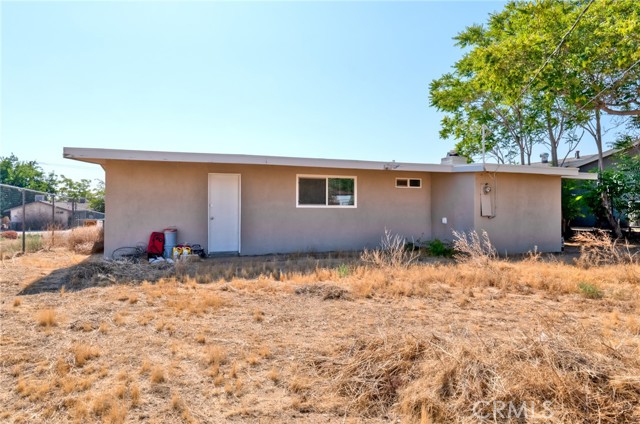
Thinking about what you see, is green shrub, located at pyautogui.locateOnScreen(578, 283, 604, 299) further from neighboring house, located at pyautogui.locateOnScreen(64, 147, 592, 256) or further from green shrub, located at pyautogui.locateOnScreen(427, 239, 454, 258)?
neighboring house, located at pyautogui.locateOnScreen(64, 147, 592, 256)

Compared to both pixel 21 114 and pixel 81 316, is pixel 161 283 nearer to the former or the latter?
pixel 81 316

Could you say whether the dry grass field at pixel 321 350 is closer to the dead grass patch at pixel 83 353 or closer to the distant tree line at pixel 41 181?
the dead grass patch at pixel 83 353

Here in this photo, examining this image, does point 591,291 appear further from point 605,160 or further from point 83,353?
point 605,160

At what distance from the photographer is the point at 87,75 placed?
32.3 ft

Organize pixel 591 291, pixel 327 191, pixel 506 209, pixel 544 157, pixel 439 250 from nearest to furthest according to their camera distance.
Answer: pixel 591 291
pixel 439 250
pixel 327 191
pixel 506 209
pixel 544 157

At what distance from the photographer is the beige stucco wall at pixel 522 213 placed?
31.6 ft

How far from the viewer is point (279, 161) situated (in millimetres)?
8438

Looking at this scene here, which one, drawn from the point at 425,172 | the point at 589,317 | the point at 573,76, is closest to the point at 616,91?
the point at 573,76

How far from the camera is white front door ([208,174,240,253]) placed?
346 inches

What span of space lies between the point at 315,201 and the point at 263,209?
53.2 inches

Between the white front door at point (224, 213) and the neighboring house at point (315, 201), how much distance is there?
0.02 meters

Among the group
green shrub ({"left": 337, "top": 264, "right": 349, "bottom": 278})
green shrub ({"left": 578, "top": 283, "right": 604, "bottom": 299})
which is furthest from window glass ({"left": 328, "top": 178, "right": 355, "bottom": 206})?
green shrub ({"left": 578, "top": 283, "right": 604, "bottom": 299})

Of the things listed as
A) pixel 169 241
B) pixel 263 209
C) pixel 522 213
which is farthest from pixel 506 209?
pixel 169 241

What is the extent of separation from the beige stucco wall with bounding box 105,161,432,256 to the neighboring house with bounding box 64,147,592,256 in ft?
0.08
